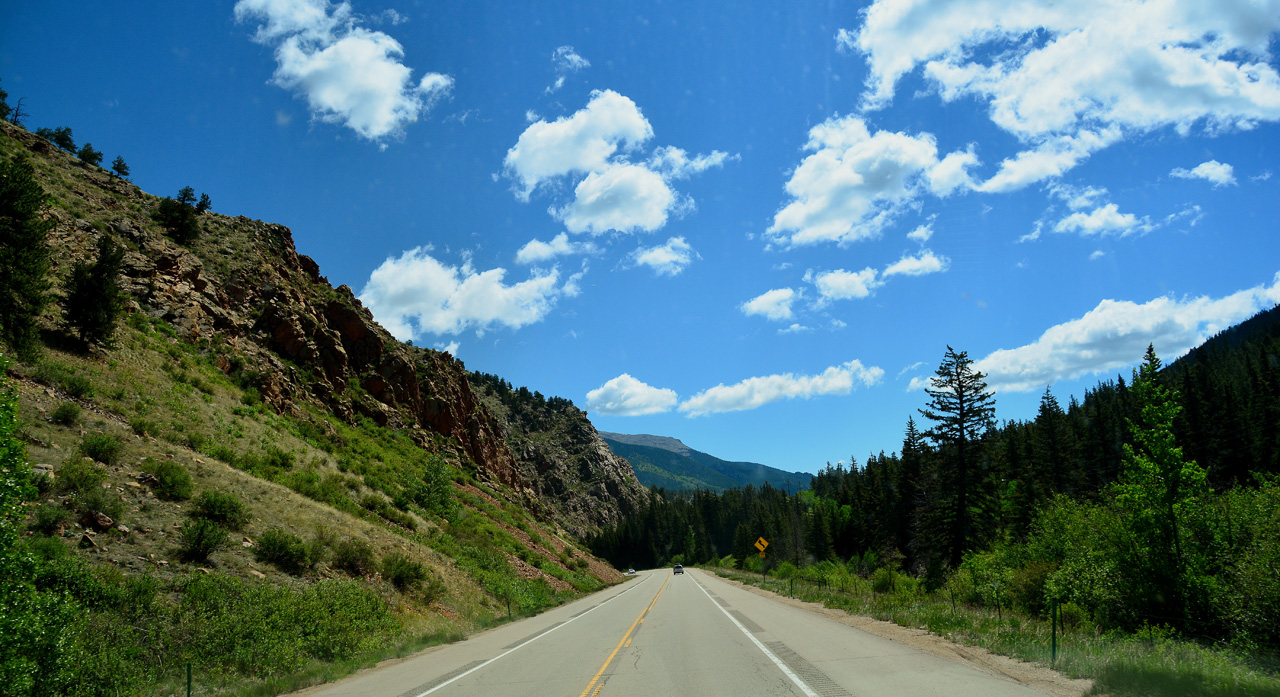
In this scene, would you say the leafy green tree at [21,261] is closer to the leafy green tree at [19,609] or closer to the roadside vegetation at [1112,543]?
the leafy green tree at [19,609]

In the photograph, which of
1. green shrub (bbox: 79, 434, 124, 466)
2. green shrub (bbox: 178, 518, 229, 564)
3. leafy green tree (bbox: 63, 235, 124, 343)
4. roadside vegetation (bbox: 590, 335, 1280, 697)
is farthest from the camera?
leafy green tree (bbox: 63, 235, 124, 343)

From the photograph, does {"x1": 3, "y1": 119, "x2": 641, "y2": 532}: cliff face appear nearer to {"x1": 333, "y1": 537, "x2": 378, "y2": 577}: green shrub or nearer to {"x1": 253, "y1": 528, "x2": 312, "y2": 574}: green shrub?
{"x1": 333, "y1": 537, "x2": 378, "y2": 577}: green shrub

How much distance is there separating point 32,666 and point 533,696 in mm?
6082

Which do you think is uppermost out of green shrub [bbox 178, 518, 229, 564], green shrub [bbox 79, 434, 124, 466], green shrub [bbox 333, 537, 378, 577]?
green shrub [bbox 79, 434, 124, 466]

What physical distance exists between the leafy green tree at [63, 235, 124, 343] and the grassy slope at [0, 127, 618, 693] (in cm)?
87

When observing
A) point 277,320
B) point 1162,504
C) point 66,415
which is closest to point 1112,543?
point 1162,504

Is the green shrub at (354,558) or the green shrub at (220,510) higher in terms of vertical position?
the green shrub at (220,510)

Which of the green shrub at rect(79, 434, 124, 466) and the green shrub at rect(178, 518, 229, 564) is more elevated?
the green shrub at rect(79, 434, 124, 466)

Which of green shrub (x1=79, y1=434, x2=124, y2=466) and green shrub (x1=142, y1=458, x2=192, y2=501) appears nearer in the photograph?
green shrub (x1=79, y1=434, x2=124, y2=466)

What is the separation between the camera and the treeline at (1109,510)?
564 inches

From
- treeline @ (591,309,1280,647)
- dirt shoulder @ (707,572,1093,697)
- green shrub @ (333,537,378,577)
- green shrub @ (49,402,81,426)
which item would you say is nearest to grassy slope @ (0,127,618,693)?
green shrub @ (49,402,81,426)

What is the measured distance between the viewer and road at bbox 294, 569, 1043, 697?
25.5 feet

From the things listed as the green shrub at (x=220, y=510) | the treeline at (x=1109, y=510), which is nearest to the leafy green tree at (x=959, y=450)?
the treeline at (x=1109, y=510)

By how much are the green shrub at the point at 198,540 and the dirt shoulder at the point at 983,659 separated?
1602 cm
